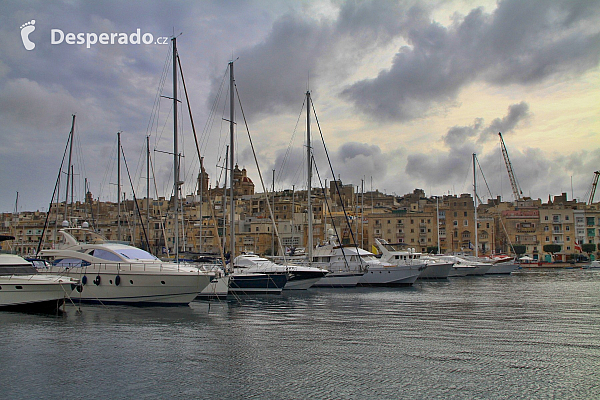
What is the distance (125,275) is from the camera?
24.8 metres

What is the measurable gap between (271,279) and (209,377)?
64.5ft

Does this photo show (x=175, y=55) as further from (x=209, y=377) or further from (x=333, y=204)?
(x=333, y=204)

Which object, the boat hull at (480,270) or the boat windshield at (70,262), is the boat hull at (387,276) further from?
the boat windshield at (70,262)

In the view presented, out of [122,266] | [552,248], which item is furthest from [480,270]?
[122,266]

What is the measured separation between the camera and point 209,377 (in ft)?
40.1

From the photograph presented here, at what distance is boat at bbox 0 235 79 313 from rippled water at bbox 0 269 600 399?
0.63 m

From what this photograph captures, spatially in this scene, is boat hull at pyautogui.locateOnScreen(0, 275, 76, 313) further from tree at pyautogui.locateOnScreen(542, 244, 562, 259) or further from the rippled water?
tree at pyautogui.locateOnScreen(542, 244, 562, 259)

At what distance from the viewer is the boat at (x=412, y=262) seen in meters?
44.5

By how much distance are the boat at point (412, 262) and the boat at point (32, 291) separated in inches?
1080

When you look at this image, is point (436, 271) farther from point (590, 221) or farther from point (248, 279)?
point (590, 221)

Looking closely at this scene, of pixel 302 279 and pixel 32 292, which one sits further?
pixel 302 279

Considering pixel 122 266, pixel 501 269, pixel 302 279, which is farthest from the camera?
pixel 501 269

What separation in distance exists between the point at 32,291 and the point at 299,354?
43.0 ft

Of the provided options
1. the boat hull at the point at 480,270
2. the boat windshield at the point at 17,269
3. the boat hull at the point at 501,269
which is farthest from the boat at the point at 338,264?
the boat hull at the point at 501,269
